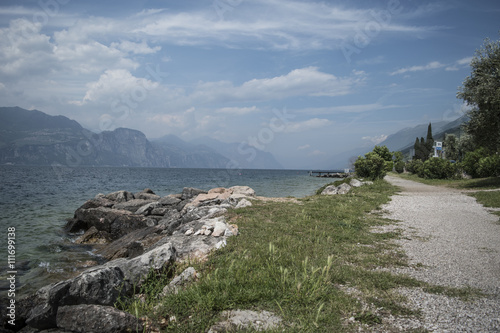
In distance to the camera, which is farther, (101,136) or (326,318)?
(101,136)

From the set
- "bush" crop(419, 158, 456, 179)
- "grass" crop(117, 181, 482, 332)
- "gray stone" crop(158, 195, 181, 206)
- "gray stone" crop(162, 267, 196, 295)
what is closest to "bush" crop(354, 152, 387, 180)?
"bush" crop(419, 158, 456, 179)

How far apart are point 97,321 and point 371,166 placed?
36.1m

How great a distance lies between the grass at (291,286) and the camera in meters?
4.21

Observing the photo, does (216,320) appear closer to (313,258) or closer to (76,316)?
(76,316)

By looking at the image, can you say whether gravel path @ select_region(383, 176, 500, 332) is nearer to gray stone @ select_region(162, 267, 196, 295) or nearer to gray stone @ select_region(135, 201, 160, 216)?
gray stone @ select_region(162, 267, 196, 295)

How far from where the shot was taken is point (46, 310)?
464 centimetres

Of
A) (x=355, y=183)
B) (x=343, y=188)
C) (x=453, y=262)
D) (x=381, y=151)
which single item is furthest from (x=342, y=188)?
(x=381, y=151)

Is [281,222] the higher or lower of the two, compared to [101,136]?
lower

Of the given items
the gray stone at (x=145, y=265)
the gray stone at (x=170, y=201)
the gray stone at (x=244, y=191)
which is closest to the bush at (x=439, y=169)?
the gray stone at (x=244, y=191)

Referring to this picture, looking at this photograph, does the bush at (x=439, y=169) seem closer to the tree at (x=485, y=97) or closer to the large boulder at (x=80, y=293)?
the tree at (x=485, y=97)

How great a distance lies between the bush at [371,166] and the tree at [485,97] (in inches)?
413

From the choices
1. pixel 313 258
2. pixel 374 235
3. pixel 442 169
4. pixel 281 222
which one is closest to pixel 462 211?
pixel 374 235

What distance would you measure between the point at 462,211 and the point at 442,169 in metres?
29.1

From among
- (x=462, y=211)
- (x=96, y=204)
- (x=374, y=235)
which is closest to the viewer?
(x=374, y=235)
